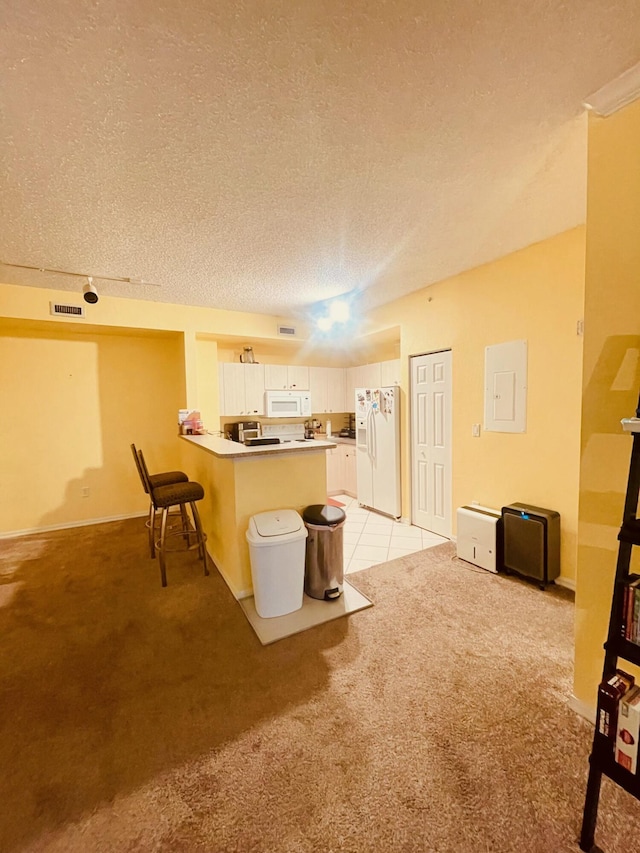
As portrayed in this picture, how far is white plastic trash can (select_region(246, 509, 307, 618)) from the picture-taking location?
7.06 feet

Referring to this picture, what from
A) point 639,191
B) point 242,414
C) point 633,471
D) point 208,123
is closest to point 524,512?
point 633,471

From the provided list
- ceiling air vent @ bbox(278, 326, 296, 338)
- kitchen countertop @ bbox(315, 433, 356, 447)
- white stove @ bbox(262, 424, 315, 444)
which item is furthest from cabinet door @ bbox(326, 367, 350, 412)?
ceiling air vent @ bbox(278, 326, 296, 338)

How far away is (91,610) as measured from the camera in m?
2.42

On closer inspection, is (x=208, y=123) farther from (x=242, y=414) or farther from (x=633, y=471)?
(x=242, y=414)

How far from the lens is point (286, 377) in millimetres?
5215

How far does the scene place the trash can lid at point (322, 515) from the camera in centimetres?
241

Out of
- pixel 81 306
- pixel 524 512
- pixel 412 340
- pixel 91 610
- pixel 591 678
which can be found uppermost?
pixel 81 306

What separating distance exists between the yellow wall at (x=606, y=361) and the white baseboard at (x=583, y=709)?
0.02 metres

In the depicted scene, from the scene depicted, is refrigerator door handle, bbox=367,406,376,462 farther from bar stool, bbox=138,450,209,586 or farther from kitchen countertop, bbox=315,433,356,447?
bar stool, bbox=138,450,209,586

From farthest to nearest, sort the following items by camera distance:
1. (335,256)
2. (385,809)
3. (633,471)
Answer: (335,256) → (385,809) → (633,471)

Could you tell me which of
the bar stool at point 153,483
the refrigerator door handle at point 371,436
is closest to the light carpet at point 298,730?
the bar stool at point 153,483

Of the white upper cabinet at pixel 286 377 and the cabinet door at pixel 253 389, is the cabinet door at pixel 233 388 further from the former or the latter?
the white upper cabinet at pixel 286 377

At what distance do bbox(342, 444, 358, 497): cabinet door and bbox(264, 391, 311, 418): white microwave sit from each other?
0.88m

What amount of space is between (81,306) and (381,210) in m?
3.25
